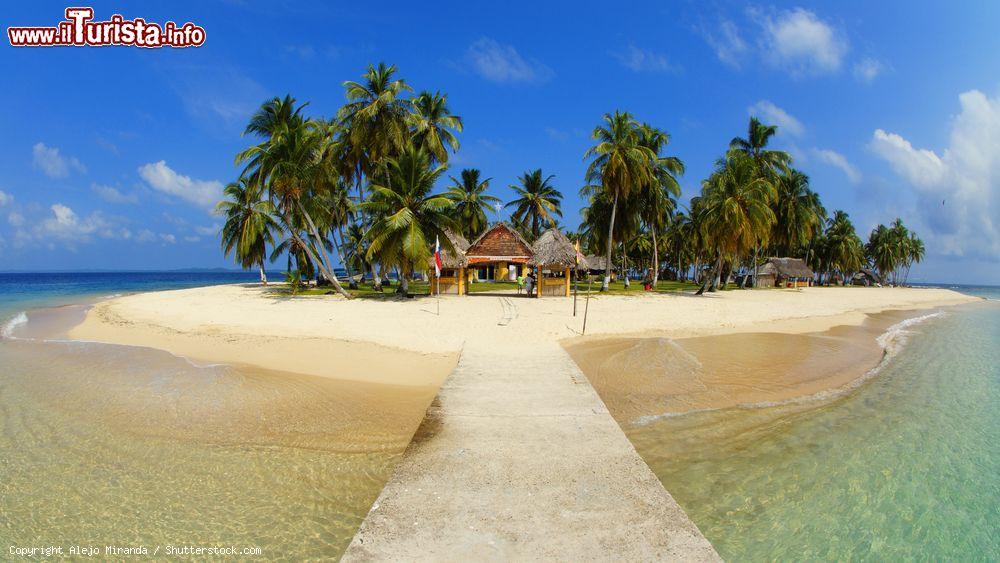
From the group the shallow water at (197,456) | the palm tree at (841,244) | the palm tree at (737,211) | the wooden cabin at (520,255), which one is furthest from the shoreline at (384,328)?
the palm tree at (841,244)

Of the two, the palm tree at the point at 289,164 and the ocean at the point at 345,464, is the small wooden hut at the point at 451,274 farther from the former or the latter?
the ocean at the point at 345,464

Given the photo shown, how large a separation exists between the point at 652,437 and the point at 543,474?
2.24 metres

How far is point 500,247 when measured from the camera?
23.4m

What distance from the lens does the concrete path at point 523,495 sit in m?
2.94

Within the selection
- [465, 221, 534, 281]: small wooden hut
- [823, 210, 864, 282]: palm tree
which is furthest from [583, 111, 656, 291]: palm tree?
[823, 210, 864, 282]: palm tree

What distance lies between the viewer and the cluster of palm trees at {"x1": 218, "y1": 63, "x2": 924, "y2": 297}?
20.3 metres

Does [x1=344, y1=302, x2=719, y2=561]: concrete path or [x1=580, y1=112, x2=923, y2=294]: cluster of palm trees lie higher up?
[x1=580, y1=112, x2=923, y2=294]: cluster of palm trees

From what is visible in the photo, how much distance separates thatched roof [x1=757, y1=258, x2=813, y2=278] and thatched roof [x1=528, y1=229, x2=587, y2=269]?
29.2 metres

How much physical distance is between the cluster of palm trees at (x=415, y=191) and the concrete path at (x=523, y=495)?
14888 mm

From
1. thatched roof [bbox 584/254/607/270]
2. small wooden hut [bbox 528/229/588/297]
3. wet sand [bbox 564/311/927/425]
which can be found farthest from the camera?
thatched roof [bbox 584/254/607/270]

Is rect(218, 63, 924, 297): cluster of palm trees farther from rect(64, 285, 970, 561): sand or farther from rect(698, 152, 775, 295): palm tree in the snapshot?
rect(64, 285, 970, 561): sand

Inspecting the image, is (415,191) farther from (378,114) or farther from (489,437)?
(489,437)

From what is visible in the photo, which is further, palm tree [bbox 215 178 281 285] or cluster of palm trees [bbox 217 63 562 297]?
palm tree [bbox 215 178 281 285]

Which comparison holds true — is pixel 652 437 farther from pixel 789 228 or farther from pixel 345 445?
pixel 789 228
